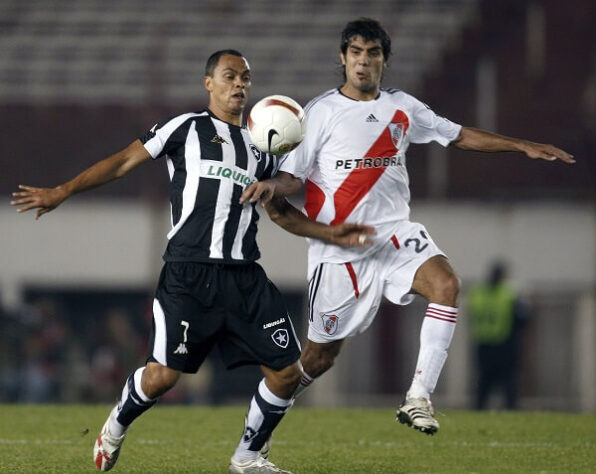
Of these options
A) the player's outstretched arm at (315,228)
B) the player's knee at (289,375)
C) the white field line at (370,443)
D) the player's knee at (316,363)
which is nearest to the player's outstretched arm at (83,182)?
the player's outstretched arm at (315,228)

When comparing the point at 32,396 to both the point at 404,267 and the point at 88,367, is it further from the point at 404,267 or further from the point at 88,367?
the point at 404,267

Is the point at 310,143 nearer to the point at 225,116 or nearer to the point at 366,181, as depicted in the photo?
the point at 366,181

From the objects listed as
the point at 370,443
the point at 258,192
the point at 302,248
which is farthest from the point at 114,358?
the point at 258,192

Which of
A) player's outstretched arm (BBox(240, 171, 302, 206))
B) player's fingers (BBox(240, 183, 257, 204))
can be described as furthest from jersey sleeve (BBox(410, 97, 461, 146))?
player's fingers (BBox(240, 183, 257, 204))

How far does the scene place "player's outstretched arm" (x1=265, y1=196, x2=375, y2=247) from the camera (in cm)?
701

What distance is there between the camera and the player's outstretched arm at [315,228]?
7.01m

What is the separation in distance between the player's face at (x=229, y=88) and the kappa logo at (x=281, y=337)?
1.15m

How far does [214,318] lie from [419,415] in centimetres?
117

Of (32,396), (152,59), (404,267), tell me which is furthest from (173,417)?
(152,59)

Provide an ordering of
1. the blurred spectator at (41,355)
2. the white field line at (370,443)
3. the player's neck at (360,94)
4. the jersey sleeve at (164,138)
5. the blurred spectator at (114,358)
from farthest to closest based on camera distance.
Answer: the blurred spectator at (41,355)
the blurred spectator at (114,358)
the white field line at (370,443)
the player's neck at (360,94)
the jersey sleeve at (164,138)

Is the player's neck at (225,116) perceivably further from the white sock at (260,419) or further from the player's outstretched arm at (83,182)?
the white sock at (260,419)

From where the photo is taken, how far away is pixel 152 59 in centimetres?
2325

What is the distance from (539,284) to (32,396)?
24.8 ft

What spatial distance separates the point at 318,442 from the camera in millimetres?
8875
